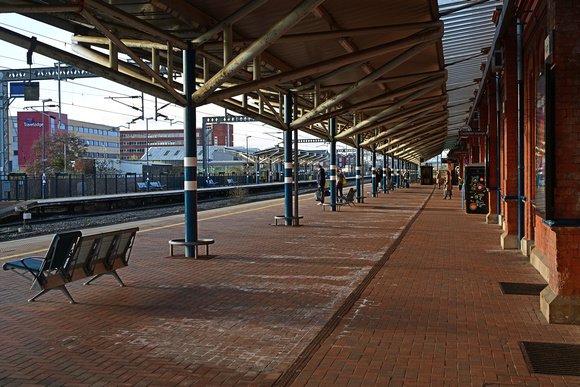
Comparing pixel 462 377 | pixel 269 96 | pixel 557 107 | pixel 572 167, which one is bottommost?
pixel 462 377

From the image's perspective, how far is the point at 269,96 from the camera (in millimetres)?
20156

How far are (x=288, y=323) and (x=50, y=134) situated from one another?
6808 cm

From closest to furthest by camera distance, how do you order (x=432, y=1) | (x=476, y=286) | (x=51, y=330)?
1. (x=51, y=330)
2. (x=476, y=286)
3. (x=432, y=1)

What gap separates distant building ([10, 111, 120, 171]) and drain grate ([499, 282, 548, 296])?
60.0m

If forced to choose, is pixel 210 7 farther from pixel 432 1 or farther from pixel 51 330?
pixel 51 330

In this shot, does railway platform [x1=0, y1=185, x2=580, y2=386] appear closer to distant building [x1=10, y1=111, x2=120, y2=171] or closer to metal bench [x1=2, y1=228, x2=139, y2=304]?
metal bench [x1=2, y1=228, x2=139, y2=304]

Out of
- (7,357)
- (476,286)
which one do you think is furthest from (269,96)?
(7,357)

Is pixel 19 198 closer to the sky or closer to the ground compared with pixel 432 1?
closer to the ground

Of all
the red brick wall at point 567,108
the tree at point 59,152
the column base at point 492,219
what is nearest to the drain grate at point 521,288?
the red brick wall at point 567,108

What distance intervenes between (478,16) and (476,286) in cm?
729

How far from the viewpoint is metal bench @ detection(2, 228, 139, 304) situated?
24.7 feet

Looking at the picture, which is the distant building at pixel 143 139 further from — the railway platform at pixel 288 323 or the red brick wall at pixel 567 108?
the red brick wall at pixel 567 108

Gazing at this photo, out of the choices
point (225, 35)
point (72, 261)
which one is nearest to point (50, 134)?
point (225, 35)

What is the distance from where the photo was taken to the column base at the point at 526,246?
11.3 metres
